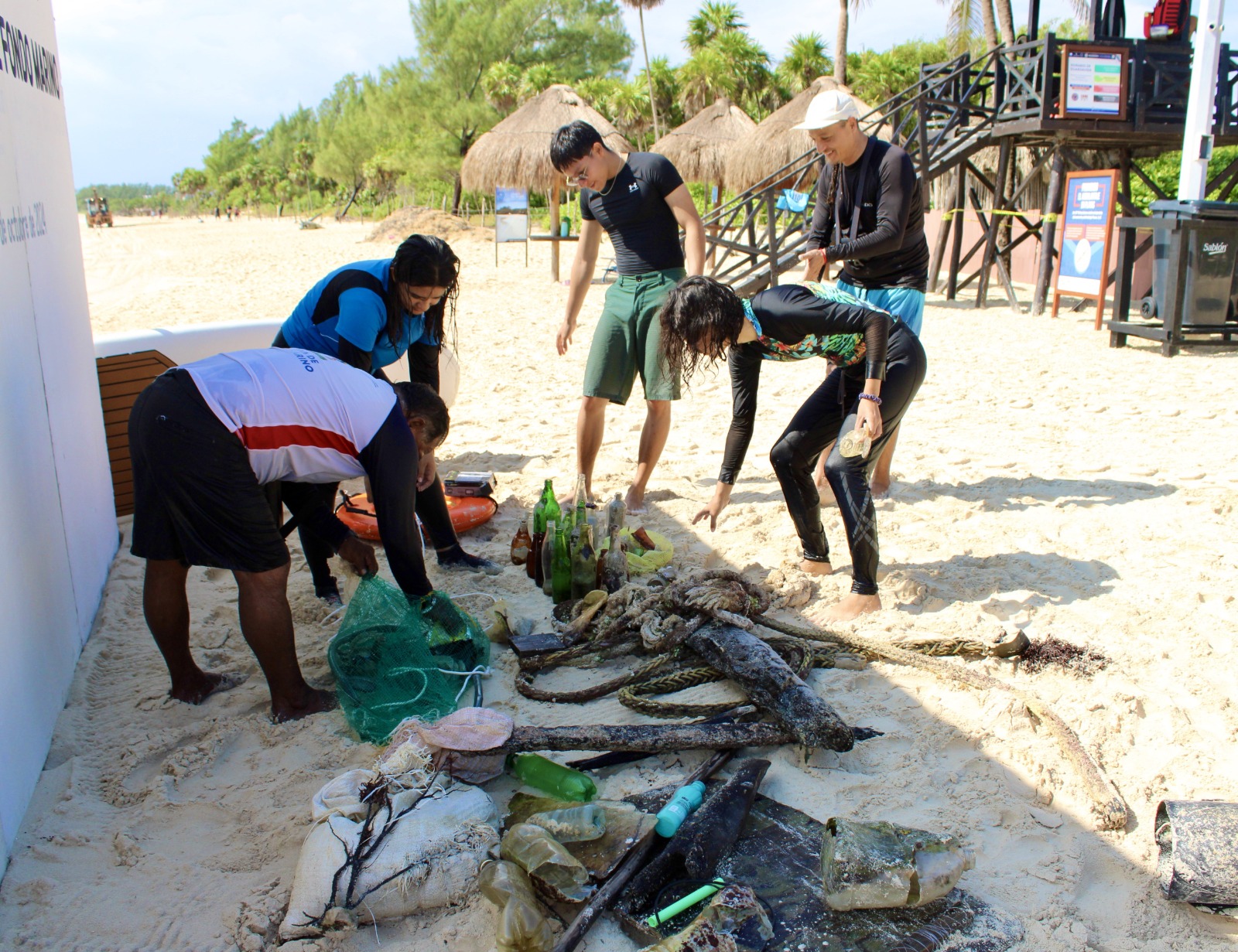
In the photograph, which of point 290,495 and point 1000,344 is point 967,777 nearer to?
point 290,495

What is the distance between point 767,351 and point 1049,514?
1972mm

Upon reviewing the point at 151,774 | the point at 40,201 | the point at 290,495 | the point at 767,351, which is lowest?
the point at 151,774

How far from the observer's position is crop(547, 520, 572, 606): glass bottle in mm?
3701

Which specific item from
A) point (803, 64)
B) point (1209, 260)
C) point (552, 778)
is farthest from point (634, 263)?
point (803, 64)

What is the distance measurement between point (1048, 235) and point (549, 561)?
1003 centimetres

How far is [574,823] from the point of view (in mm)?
2184

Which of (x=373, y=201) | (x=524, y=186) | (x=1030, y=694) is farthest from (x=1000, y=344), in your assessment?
(x=373, y=201)

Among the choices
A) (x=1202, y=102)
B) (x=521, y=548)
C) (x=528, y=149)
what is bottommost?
(x=521, y=548)

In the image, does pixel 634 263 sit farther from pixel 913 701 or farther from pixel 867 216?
pixel 913 701

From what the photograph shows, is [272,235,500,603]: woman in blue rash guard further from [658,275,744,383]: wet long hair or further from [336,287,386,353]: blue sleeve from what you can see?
[658,275,744,383]: wet long hair

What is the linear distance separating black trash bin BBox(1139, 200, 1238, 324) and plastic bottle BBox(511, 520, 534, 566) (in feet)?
24.6

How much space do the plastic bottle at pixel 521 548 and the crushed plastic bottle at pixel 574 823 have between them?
1948 millimetres

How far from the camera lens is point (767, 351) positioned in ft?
11.8

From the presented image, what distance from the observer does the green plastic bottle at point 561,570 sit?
3.70 meters
